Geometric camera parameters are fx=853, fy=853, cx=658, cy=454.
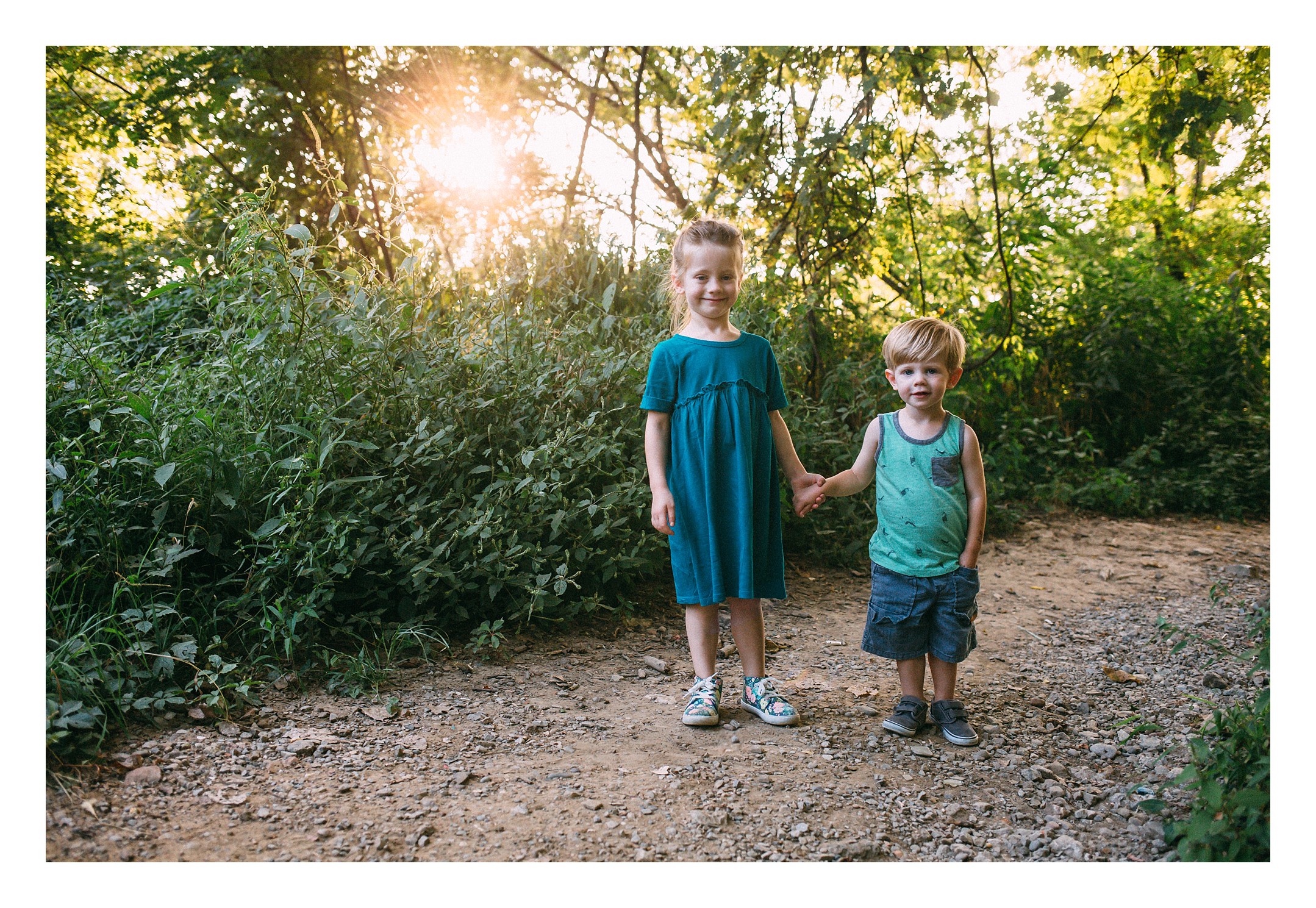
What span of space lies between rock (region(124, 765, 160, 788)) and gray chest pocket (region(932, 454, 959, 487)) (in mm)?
2139

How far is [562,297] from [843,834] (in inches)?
117

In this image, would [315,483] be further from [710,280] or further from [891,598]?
[891,598]

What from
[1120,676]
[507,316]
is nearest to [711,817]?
[1120,676]

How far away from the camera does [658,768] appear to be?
225 centimetres

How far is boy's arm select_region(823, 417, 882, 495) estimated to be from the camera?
253cm

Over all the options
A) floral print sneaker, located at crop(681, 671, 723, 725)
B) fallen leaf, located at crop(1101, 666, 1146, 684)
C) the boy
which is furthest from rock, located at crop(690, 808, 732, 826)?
fallen leaf, located at crop(1101, 666, 1146, 684)

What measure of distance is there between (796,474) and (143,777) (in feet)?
6.30

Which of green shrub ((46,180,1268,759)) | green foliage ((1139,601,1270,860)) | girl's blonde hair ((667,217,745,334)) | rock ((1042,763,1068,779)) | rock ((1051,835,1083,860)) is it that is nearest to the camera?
green foliage ((1139,601,1270,860))

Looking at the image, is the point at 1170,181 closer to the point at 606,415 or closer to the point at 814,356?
the point at 814,356

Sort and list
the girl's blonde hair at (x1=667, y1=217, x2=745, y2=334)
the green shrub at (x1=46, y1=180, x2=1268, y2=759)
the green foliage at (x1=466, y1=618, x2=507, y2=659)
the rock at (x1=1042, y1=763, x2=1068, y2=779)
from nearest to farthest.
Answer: the rock at (x1=1042, y1=763, x2=1068, y2=779) → the girl's blonde hair at (x1=667, y1=217, x2=745, y2=334) → the green shrub at (x1=46, y1=180, x2=1268, y2=759) → the green foliage at (x1=466, y1=618, x2=507, y2=659)

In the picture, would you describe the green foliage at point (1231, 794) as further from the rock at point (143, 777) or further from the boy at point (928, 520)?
the rock at point (143, 777)

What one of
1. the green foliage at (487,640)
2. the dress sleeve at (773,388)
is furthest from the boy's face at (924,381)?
the green foliage at (487,640)

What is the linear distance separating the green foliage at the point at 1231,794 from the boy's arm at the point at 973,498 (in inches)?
26.9

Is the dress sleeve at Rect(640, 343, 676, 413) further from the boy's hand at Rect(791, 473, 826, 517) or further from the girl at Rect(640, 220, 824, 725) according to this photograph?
the boy's hand at Rect(791, 473, 826, 517)
